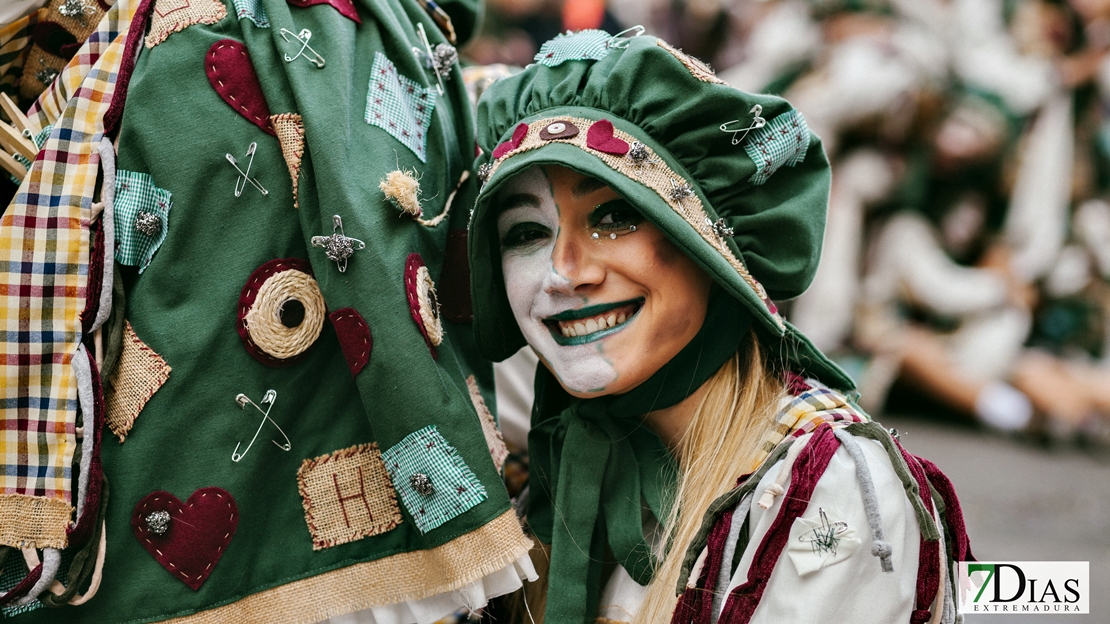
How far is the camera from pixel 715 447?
154 centimetres

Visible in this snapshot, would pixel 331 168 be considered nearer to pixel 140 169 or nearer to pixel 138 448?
pixel 140 169

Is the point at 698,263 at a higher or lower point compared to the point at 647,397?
higher

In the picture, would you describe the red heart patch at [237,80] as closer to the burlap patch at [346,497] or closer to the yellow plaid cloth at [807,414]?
the burlap patch at [346,497]

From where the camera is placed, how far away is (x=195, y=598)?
1393mm

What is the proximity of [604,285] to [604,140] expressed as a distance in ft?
0.79

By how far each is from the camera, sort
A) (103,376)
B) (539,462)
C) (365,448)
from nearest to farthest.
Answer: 1. (103,376)
2. (365,448)
3. (539,462)

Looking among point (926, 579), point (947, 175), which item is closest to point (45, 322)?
point (926, 579)

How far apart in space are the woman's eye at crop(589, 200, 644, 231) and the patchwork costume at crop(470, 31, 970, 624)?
35 millimetres

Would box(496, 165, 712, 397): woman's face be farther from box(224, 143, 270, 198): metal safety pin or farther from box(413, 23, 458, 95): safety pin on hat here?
box(224, 143, 270, 198): metal safety pin

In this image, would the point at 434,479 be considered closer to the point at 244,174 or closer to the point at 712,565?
Answer: the point at 712,565

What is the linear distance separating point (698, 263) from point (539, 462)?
1.84 feet

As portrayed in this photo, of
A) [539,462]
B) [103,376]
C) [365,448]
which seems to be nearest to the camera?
[103,376]

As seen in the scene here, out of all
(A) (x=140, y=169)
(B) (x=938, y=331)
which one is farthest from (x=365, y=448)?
(B) (x=938, y=331)

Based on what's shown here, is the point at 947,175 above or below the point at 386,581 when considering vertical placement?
above
